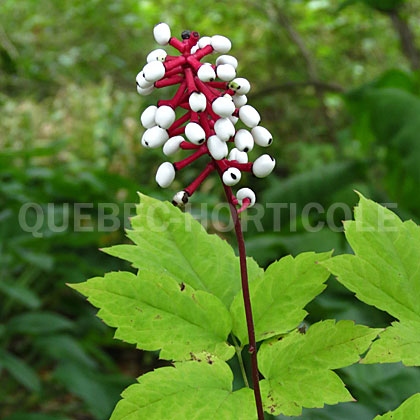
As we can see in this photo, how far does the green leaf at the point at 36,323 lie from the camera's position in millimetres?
1998

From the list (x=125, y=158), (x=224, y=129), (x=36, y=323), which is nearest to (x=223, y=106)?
(x=224, y=129)

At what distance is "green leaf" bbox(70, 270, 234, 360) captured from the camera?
50cm

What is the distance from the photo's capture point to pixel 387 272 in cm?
51

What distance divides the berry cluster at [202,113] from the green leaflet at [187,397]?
0.17 m

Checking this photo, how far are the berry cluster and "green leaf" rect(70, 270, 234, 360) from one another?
0.10 metres

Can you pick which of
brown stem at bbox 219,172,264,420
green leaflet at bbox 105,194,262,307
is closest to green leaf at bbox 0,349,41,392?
green leaflet at bbox 105,194,262,307

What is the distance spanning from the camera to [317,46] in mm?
5926

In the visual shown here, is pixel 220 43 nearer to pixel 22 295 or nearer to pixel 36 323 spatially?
pixel 22 295

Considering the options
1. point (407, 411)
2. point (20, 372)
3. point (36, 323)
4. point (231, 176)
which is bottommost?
point (20, 372)

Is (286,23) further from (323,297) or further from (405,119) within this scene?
(323,297)

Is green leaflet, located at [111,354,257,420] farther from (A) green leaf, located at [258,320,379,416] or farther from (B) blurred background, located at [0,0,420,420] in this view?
(B) blurred background, located at [0,0,420,420]

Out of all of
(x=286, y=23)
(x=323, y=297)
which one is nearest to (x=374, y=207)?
(x=323, y=297)

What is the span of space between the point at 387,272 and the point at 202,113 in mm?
249

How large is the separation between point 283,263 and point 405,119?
2.46 metres
